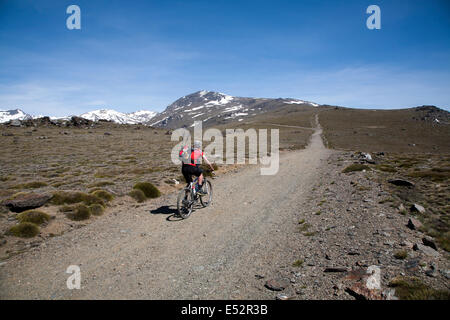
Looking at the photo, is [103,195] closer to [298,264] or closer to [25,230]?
[25,230]

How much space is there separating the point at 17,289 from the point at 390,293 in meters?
9.37

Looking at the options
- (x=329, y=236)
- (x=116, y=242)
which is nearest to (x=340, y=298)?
(x=329, y=236)

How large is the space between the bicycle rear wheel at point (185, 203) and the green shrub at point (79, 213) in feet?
15.6

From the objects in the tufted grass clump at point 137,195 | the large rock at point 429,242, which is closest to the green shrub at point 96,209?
the tufted grass clump at point 137,195

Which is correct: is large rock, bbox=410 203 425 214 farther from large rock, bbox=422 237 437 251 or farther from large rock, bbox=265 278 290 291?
large rock, bbox=265 278 290 291

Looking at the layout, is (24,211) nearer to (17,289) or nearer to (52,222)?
(52,222)

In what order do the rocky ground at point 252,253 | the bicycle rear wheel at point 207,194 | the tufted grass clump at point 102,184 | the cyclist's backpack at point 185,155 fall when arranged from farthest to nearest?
the tufted grass clump at point 102,184 < the bicycle rear wheel at point 207,194 < the cyclist's backpack at point 185,155 < the rocky ground at point 252,253

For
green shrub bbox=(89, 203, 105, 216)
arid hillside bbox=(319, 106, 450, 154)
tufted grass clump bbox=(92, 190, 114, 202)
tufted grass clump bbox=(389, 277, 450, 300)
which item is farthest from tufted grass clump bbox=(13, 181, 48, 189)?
arid hillside bbox=(319, 106, 450, 154)

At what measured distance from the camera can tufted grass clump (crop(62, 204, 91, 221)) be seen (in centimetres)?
1180

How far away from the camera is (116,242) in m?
9.26

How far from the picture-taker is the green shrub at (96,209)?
12613mm

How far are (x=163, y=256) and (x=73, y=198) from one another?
28.9 feet

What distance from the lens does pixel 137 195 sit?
15594 millimetres

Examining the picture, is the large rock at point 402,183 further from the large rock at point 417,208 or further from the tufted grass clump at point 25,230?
the tufted grass clump at point 25,230
